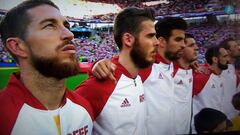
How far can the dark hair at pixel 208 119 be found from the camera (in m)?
2.26

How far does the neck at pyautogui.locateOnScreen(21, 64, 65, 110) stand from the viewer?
4.49 feet

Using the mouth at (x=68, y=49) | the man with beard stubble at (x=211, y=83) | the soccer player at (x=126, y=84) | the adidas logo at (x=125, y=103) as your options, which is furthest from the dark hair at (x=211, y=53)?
the mouth at (x=68, y=49)

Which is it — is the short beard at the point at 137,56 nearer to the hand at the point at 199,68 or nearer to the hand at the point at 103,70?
the hand at the point at 103,70

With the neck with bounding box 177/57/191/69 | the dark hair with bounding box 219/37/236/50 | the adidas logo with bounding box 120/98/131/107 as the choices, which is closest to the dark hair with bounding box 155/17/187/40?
the neck with bounding box 177/57/191/69

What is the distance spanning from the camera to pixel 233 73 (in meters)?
2.36

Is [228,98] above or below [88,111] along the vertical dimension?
below

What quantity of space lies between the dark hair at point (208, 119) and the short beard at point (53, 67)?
46.3 inches

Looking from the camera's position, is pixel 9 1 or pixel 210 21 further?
pixel 210 21

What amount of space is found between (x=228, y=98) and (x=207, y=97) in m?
0.19

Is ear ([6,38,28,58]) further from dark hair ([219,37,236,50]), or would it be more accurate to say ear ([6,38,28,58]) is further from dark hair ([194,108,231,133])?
dark hair ([219,37,236,50])

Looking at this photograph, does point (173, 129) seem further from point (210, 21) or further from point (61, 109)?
point (61, 109)

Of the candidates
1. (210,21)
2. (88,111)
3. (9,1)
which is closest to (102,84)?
(88,111)

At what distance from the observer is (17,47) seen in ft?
4.43

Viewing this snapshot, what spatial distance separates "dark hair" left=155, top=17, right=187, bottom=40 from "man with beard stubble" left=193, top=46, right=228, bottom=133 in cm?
30
